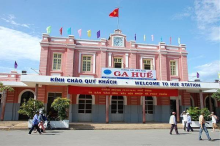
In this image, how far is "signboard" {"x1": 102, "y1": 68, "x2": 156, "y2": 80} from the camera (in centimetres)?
1702

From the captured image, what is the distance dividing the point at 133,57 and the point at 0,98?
13.1 m

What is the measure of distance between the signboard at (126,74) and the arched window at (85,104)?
2.89m

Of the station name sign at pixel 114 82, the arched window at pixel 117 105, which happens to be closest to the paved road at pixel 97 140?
the station name sign at pixel 114 82

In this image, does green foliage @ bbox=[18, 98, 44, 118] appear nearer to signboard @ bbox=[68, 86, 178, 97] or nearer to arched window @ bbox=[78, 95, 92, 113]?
signboard @ bbox=[68, 86, 178, 97]

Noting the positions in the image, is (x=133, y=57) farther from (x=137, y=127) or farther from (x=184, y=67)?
(x=137, y=127)

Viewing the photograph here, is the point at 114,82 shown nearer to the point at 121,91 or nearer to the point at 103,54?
the point at 121,91

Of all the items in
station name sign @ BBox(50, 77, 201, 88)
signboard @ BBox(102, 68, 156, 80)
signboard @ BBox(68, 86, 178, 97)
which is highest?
signboard @ BBox(102, 68, 156, 80)

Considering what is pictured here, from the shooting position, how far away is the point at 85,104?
59.3ft

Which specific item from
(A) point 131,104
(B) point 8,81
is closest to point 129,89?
(A) point 131,104

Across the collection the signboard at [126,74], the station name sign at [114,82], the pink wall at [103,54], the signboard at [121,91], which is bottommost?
the signboard at [121,91]

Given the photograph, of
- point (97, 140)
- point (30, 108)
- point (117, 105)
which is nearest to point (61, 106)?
point (30, 108)

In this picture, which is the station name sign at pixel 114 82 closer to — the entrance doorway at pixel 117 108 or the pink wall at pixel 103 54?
the pink wall at pixel 103 54

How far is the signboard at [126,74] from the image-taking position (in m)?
17.0

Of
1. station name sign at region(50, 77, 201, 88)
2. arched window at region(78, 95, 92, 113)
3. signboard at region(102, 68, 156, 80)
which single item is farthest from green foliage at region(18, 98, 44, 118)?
signboard at region(102, 68, 156, 80)
